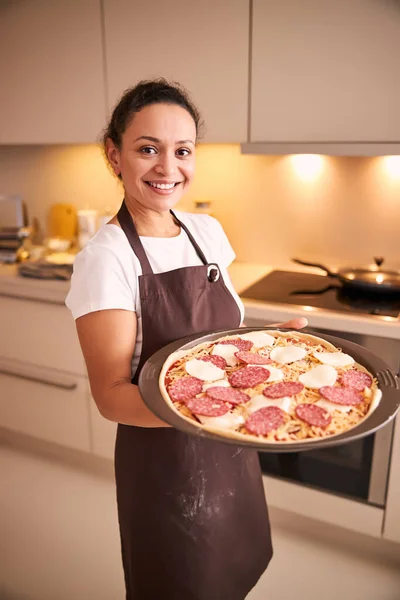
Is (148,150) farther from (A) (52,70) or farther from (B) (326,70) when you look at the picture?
(A) (52,70)

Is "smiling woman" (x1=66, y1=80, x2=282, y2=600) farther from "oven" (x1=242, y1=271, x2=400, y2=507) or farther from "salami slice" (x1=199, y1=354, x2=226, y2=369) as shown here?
"oven" (x1=242, y1=271, x2=400, y2=507)

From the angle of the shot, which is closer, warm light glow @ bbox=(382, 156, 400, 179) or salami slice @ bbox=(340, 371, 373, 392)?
salami slice @ bbox=(340, 371, 373, 392)

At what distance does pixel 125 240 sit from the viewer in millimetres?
1069

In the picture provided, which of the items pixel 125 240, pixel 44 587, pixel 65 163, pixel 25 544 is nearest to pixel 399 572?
pixel 44 587

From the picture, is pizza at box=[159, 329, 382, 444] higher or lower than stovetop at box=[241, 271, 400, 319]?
higher

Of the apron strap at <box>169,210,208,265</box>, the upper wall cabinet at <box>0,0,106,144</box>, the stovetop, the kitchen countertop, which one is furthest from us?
the upper wall cabinet at <box>0,0,106,144</box>

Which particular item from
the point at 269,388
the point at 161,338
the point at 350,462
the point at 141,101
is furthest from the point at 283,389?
the point at 350,462

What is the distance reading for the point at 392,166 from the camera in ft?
6.51

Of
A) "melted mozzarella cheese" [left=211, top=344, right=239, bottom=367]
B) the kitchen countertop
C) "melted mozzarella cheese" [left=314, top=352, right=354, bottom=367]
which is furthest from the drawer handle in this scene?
"melted mozzarella cheese" [left=314, top=352, right=354, bottom=367]

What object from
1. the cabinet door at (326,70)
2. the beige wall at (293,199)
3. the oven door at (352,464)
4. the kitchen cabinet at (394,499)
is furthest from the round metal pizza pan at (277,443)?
the beige wall at (293,199)

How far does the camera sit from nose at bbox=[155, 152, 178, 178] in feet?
3.42

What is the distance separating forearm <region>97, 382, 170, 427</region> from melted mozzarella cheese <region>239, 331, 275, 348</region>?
304 mm

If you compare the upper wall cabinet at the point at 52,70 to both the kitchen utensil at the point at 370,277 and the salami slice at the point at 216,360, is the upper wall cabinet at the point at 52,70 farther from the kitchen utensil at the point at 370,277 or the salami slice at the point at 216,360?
the salami slice at the point at 216,360

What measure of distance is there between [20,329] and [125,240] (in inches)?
55.1
